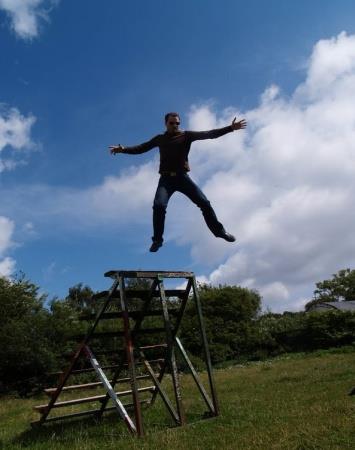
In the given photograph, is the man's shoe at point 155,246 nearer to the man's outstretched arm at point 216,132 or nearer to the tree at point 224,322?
the man's outstretched arm at point 216,132

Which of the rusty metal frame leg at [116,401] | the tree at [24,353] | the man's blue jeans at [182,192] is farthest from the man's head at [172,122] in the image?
the tree at [24,353]

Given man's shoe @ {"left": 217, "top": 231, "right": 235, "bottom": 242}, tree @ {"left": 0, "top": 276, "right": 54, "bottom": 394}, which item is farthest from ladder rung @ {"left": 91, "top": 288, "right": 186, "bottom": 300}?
tree @ {"left": 0, "top": 276, "right": 54, "bottom": 394}

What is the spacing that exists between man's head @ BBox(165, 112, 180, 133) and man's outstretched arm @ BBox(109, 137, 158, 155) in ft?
1.01

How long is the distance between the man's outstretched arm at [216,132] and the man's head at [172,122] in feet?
0.80

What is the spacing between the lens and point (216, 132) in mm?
7973

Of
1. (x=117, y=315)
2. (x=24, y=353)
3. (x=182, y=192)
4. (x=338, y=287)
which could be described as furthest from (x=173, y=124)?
(x=338, y=287)

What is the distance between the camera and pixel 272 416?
795 cm

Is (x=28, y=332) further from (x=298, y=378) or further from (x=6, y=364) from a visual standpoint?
(x=298, y=378)

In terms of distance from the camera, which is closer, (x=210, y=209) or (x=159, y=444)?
(x=159, y=444)

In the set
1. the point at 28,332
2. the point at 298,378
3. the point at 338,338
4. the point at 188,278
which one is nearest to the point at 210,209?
the point at 188,278

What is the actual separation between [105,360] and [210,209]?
1541cm

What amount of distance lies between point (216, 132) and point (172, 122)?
772 millimetres

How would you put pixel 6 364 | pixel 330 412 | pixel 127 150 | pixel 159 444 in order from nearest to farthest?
1. pixel 159 444
2. pixel 330 412
3. pixel 127 150
4. pixel 6 364

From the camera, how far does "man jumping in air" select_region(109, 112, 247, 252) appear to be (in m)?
7.82
